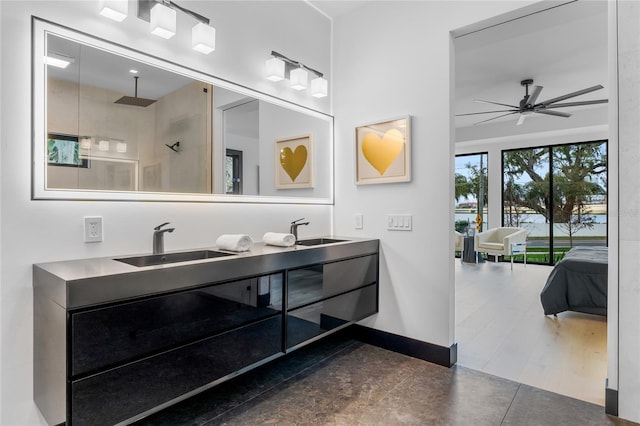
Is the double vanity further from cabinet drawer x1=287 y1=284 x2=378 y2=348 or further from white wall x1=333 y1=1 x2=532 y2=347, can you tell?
white wall x1=333 y1=1 x2=532 y2=347

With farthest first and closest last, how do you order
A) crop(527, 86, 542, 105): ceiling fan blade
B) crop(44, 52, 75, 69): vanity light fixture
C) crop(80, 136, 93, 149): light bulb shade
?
crop(527, 86, 542, 105): ceiling fan blade, crop(80, 136, 93, 149): light bulb shade, crop(44, 52, 75, 69): vanity light fixture

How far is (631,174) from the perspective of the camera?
191cm

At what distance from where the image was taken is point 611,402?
1970mm

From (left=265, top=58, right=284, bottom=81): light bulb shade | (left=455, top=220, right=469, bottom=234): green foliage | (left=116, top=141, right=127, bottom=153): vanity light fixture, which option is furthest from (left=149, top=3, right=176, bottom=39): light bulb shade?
(left=455, top=220, right=469, bottom=234): green foliage

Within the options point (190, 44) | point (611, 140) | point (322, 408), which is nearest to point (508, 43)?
point (611, 140)

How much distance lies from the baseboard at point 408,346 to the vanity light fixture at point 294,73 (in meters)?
2.02

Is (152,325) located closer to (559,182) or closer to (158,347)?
(158,347)

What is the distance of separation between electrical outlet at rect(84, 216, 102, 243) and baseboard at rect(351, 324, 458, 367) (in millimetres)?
2105

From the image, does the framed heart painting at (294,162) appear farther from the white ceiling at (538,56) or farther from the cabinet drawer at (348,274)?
the white ceiling at (538,56)

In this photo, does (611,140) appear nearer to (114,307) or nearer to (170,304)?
(170,304)

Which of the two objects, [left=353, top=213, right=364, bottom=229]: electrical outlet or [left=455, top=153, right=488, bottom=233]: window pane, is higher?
[left=455, top=153, right=488, bottom=233]: window pane

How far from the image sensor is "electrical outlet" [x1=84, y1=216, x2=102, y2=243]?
5.83 feet

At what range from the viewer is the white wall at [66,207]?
156cm

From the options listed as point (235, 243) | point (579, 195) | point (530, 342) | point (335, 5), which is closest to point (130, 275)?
point (235, 243)
